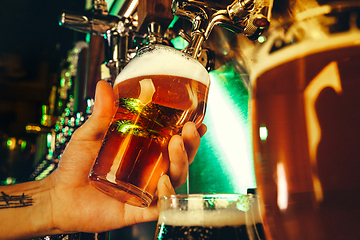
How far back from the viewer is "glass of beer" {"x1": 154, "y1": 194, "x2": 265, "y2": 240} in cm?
32

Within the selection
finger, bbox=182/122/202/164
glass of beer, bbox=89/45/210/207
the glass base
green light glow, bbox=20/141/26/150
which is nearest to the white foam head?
glass of beer, bbox=89/45/210/207

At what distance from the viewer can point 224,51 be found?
0.87 metres

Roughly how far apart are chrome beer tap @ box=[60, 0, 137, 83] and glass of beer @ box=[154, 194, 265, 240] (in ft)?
2.57

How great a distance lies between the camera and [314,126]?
0.17 m

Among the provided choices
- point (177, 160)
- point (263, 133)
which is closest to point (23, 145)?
point (177, 160)

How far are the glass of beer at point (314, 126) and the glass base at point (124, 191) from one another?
36 cm

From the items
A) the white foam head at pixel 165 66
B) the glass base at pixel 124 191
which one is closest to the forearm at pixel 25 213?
the glass base at pixel 124 191

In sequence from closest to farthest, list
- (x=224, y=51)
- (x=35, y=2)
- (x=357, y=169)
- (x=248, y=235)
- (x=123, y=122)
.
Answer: (x=357, y=169) → (x=248, y=235) → (x=123, y=122) → (x=224, y=51) → (x=35, y=2)

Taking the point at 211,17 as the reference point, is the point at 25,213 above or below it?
below

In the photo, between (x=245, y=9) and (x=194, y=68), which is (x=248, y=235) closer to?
(x=194, y=68)

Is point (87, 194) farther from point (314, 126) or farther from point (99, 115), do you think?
point (314, 126)

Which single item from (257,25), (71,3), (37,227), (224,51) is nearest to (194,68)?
(257,25)

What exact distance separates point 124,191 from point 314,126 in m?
0.44

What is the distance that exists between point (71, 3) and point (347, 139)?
2999 mm
